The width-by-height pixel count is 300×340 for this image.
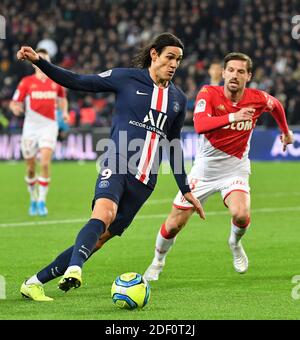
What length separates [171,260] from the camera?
10852 millimetres

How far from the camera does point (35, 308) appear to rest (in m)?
7.62

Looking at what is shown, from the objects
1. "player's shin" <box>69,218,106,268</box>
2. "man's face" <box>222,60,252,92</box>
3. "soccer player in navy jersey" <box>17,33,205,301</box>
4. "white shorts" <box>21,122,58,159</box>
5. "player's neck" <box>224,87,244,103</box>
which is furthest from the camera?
"white shorts" <box>21,122,58,159</box>

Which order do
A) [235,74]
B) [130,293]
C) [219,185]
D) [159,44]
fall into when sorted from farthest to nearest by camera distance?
[219,185]
[235,74]
[159,44]
[130,293]

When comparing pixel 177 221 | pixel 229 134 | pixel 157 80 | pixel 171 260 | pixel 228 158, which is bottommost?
pixel 171 260

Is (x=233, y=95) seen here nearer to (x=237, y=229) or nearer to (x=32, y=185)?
(x=237, y=229)

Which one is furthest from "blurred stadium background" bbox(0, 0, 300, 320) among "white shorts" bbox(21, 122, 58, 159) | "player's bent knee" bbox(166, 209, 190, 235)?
"white shorts" bbox(21, 122, 58, 159)

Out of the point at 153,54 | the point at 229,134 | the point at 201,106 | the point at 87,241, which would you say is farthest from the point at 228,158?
the point at 87,241

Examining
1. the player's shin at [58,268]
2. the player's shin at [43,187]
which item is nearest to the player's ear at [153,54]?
the player's shin at [58,268]

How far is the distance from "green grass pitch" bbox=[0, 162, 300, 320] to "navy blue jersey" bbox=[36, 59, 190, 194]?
1161 mm

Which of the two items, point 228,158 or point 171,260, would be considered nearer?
point 228,158

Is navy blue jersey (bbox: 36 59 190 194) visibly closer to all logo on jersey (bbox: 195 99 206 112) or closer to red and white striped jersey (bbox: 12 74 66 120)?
all logo on jersey (bbox: 195 99 206 112)

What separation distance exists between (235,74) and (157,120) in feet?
5.33

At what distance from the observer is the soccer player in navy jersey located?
310 inches
